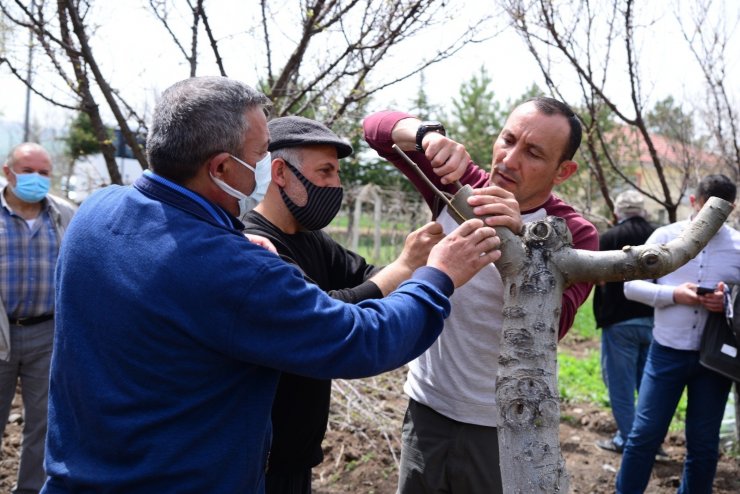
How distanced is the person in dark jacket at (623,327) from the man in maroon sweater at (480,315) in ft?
11.0

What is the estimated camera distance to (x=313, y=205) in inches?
92.5

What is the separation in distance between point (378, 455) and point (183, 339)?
3468 mm

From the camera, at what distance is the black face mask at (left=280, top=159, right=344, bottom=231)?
7.67 feet

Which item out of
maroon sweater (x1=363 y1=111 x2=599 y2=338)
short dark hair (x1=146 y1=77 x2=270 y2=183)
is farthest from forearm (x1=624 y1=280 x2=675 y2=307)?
short dark hair (x1=146 y1=77 x2=270 y2=183)

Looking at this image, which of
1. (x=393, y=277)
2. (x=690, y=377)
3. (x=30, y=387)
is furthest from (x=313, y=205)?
(x=690, y=377)

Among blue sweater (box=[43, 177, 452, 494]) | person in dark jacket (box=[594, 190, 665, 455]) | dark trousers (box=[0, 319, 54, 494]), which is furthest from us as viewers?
person in dark jacket (box=[594, 190, 665, 455])

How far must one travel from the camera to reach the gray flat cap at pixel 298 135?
231cm

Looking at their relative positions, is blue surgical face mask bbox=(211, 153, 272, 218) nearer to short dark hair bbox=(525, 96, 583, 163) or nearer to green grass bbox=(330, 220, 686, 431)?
short dark hair bbox=(525, 96, 583, 163)

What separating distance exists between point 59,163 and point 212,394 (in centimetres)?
3296

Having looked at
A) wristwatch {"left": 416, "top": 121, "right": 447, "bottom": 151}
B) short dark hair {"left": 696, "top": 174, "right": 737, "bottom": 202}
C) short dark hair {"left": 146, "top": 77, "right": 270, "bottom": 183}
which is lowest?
short dark hair {"left": 146, "top": 77, "right": 270, "bottom": 183}

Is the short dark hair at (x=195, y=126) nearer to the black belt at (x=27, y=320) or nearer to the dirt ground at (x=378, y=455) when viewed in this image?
the black belt at (x=27, y=320)

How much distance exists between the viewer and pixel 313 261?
243 centimetres

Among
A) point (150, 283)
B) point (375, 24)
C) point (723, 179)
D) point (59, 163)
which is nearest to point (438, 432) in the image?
point (150, 283)

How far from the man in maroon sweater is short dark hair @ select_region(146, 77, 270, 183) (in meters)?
0.67
